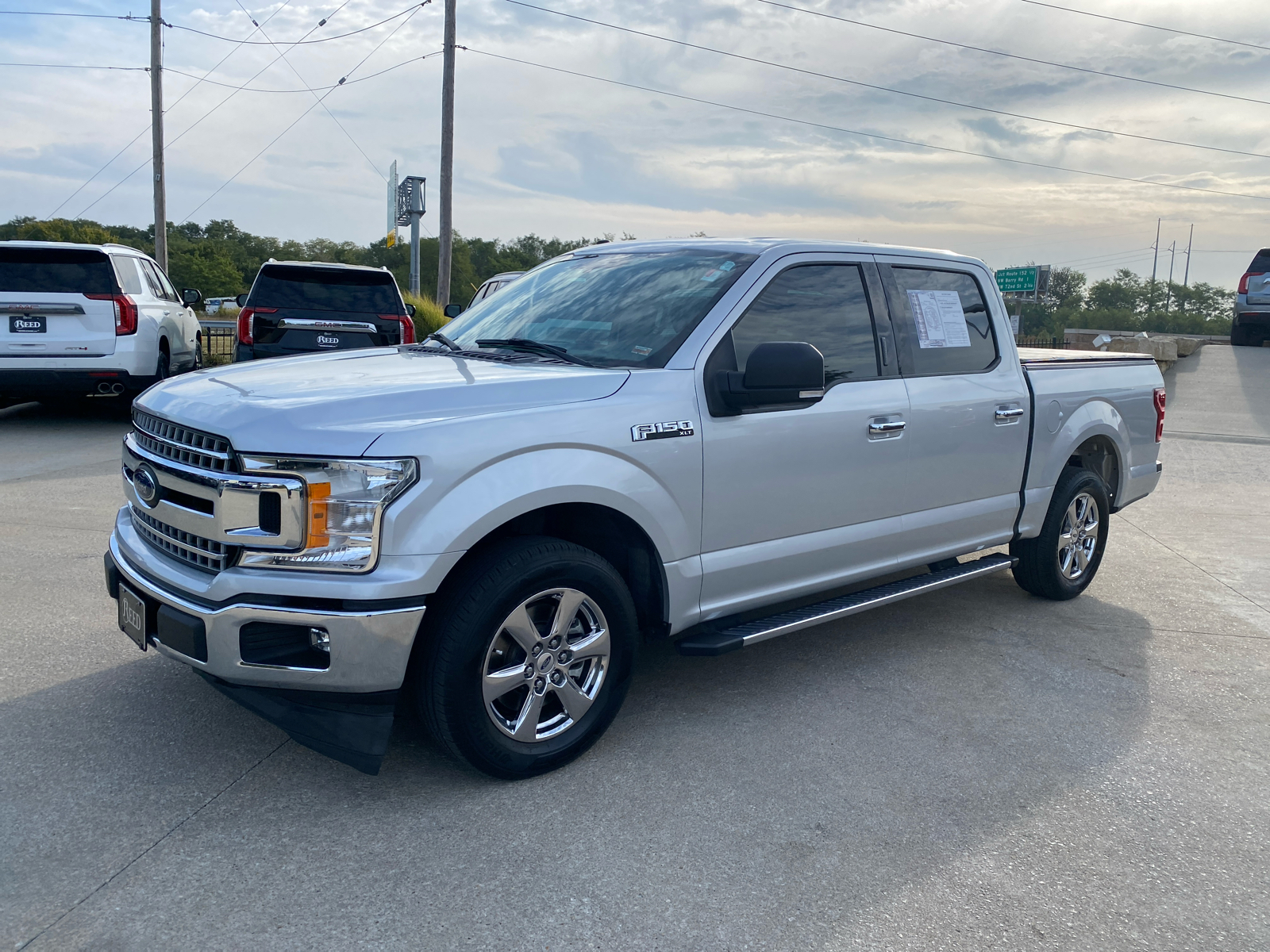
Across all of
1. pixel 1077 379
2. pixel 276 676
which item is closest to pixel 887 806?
pixel 276 676

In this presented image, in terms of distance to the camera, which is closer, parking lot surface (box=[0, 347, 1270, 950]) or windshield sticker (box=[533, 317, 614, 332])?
parking lot surface (box=[0, 347, 1270, 950])

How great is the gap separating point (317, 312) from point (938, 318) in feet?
28.4

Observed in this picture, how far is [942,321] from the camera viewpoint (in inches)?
197

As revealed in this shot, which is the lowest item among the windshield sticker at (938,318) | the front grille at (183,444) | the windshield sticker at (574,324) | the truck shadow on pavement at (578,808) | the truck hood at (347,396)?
the truck shadow on pavement at (578,808)

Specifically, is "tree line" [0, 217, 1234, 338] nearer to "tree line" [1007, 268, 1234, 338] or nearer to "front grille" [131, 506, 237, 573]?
"tree line" [1007, 268, 1234, 338]

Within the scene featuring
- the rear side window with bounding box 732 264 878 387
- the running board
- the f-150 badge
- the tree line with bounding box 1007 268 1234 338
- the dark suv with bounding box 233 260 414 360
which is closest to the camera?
the f-150 badge

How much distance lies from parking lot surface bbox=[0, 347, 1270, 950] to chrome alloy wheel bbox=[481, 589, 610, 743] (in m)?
0.22

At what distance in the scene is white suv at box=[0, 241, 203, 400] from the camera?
10633 millimetres

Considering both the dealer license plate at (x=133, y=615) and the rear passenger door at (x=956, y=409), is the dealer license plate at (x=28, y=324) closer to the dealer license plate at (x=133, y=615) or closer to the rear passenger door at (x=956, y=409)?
the dealer license plate at (x=133, y=615)

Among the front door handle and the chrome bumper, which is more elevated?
the front door handle

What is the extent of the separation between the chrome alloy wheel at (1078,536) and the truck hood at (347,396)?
130 inches

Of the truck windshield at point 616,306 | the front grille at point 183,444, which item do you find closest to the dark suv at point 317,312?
the truck windshield at point 616,306

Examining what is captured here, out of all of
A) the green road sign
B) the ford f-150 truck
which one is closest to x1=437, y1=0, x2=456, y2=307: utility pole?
the ford f-150 truck

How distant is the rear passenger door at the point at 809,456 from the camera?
393cm
